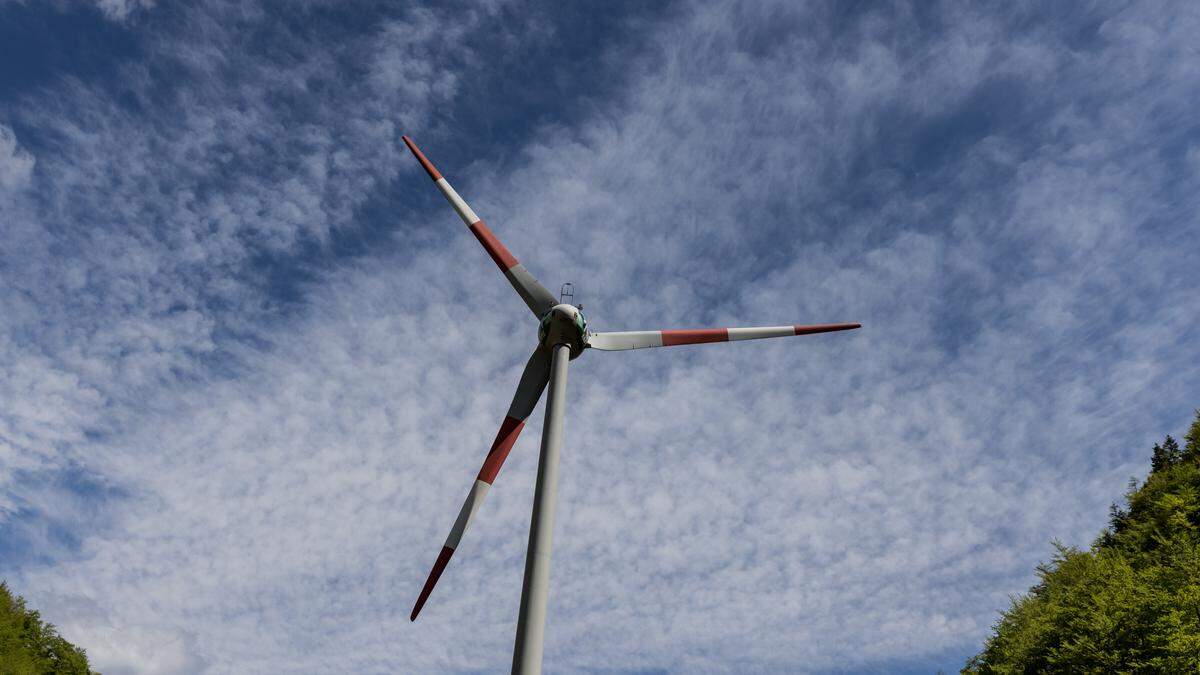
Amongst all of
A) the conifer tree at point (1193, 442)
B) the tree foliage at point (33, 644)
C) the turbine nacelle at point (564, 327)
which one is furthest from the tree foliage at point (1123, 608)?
the tree foliage at point (33, 644)

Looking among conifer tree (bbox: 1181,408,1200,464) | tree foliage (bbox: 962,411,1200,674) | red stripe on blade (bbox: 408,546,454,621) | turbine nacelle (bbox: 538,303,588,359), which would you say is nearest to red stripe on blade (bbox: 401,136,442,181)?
turbine nacelle (bbox: 538,303,588,359)

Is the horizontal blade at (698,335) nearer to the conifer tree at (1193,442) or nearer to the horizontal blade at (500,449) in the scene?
the horizontal blade at (500,449)

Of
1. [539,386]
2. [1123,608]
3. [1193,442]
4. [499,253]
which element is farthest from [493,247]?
[1193,442]

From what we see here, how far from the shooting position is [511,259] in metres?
37.8

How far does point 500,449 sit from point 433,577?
6.47 metres

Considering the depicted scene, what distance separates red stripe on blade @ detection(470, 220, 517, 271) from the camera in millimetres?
37719

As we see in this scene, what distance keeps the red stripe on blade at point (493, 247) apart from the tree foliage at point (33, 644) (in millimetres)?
92152

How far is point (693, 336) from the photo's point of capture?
123 ft

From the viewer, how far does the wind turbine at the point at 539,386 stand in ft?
79.6

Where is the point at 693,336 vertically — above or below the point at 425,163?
below

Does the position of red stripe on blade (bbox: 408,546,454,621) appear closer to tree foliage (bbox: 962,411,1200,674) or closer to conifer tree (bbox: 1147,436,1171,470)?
tree foliage (bbox: 962,411,1200,674)

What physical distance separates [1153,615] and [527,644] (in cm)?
4315

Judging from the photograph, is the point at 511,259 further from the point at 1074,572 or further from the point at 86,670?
the point at 86,670

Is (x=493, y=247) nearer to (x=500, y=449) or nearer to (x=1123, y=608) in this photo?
(x=500, y=449)
